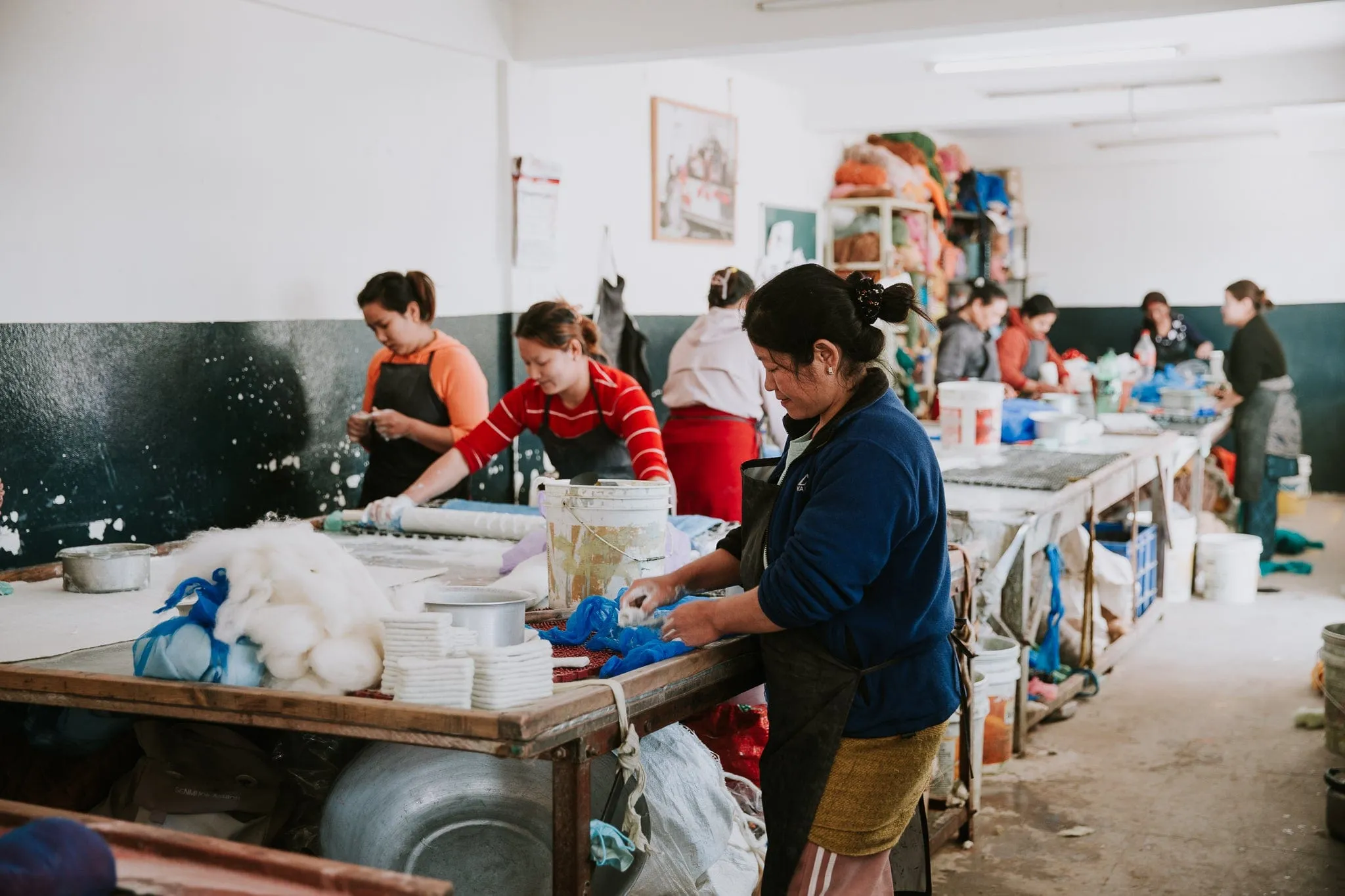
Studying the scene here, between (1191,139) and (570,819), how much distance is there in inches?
448

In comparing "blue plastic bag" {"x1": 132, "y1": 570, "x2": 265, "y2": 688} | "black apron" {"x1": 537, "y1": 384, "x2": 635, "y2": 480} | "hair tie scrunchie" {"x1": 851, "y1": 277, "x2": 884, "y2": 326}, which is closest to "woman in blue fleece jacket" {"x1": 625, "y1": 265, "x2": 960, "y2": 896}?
"hair tie scrunchie" {"x1": 851, "y1": 277, "x2": 884, "y2": 326}

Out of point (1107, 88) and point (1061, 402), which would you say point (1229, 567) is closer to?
point (1061, 402)

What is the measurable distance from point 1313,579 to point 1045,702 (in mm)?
3775

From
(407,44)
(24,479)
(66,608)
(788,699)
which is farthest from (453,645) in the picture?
(407,44)

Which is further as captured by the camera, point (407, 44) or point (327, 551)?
point (407, 44)

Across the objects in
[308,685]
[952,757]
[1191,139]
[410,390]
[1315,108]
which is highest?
[1191,139]

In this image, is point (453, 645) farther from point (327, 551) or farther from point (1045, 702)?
point (1045, 702)

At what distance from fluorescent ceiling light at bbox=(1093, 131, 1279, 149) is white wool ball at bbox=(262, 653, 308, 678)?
37.0 feet

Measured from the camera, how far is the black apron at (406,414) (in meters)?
4.59

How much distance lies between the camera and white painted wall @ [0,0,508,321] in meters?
3.89

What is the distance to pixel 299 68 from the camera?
4754 millimetres

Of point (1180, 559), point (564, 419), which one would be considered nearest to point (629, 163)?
point (564, 419)

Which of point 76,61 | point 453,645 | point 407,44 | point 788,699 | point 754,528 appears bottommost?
point 788,699

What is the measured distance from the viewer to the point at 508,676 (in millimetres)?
1894
